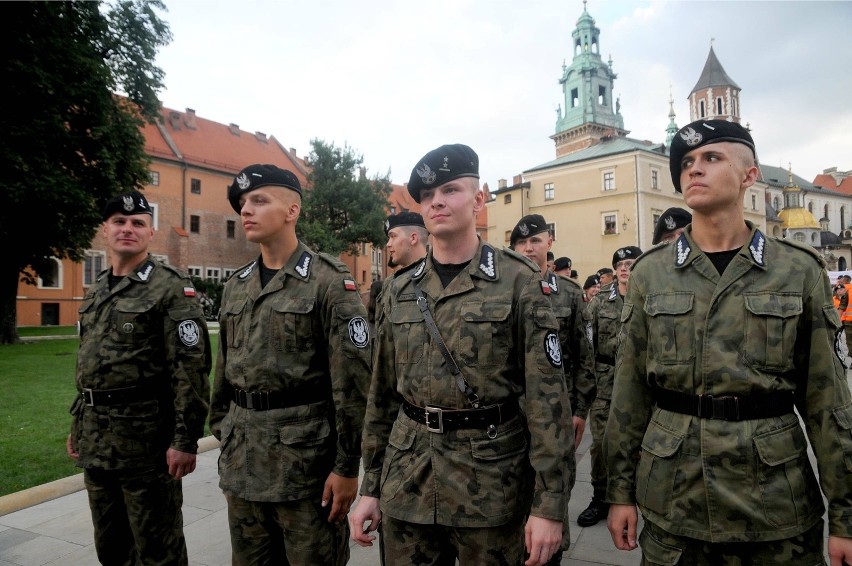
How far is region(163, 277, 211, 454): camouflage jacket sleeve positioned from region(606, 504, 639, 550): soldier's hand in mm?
2346

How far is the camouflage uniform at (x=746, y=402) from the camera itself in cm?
204

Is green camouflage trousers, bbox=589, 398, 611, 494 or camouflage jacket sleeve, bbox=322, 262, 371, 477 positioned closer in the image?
camouflage jacket sleeve, bbox=322, 262, 371, 477

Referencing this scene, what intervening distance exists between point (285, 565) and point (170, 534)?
977mm

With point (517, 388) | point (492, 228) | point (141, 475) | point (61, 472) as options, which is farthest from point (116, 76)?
point (492, 228)

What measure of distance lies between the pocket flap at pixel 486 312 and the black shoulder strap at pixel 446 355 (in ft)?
0.48

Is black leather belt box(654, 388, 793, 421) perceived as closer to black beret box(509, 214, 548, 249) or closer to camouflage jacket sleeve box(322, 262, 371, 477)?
camouflage jacket sleeve box(322, 262, 371, 477)

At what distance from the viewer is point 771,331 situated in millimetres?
2104

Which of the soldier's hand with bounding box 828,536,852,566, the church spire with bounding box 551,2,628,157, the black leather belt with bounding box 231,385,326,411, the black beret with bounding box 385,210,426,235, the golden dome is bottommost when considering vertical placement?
the soldier's hand with bounding box 828,536,852,566

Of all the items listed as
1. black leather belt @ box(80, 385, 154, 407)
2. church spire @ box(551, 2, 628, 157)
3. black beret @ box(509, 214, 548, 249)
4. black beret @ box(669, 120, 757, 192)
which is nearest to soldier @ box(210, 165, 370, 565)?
black leather belt @ box(80, 385, 154, 407)

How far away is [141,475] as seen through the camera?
342 centimetres

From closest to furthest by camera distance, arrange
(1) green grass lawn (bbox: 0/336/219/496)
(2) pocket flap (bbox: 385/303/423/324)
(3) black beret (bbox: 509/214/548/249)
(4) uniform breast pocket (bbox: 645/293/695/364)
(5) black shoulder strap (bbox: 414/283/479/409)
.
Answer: (4) uniform breast pocket (bbox: 645/293/695/364), (5) black shoulder strap (bbox: 414/283/479/409), (2) pocket flap (bbox: 385/303/423/324), (3) black beret (bbox: 509/214/548/249), (1) green grass lawn (bbox: 0/336/219/496)

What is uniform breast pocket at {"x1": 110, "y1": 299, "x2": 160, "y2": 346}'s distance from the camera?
3.55 meters

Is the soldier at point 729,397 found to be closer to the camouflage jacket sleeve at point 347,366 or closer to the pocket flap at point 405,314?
the pocket flap at point 405,314

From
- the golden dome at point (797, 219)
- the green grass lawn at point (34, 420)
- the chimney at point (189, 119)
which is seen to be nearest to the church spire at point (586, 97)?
the golden dome at point (797, 219)
